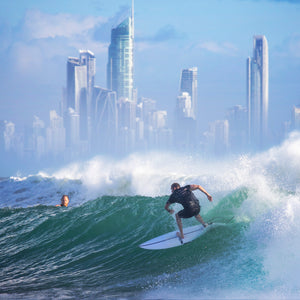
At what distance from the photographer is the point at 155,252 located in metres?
10.2

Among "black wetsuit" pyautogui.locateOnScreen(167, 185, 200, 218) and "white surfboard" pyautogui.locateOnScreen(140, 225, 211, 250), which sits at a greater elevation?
"black wetsuit" pyautogui.locateOnScreen(167, 185, 200, 218)

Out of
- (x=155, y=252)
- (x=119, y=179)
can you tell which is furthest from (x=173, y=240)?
(x=119, y=179)

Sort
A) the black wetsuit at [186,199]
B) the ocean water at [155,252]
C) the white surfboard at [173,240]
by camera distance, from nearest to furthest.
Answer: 1. the ocean water at [155,252]
2. the black wetsuit at [186,199]
3. the white surfboard at [173,240]

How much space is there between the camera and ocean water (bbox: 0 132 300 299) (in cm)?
789

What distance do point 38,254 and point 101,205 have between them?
14.9 ft

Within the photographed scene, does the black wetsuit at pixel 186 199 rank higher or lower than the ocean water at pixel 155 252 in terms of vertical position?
higher

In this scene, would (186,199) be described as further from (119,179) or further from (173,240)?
(119,179)

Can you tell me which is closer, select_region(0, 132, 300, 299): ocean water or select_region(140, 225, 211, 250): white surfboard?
select_region(0, 132, 300, 299): ocean water

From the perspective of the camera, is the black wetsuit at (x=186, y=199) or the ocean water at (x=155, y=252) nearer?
the ocean water at (x=155, y=252)

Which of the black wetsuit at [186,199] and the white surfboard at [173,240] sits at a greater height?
the black wetsuit at [186,199]

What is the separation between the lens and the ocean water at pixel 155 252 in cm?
789

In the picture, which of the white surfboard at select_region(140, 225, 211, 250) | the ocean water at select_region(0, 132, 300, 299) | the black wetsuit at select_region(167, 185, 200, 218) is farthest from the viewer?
the white surfboard at select_region(140, 225, 211, 250)

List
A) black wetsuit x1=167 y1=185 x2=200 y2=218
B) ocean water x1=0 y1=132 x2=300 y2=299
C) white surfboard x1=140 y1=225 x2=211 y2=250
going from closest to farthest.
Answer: ocean water x1=0 y1=132 x2=300 y2=299 < black wetsuit x1=167 y1=185 x2=200 y2=218 < white surfboard x1=140 y1=225 x2=211 y2=250

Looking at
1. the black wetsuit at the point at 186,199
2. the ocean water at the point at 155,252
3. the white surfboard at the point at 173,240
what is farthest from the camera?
the white surfboard at the point at 173,240
